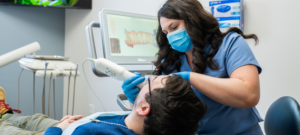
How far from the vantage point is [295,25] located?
5.10 ft

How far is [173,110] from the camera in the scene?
0.81m

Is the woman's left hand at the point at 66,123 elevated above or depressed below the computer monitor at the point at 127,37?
below

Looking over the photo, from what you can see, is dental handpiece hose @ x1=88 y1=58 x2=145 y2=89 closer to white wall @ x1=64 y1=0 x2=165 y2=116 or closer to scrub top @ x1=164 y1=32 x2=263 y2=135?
scrub top @ x1=164 y1=32 x2=263 y2=135

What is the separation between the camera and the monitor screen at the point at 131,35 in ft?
5.05

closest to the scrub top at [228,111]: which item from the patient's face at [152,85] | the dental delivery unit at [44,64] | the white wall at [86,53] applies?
the patient's face at [152,85]

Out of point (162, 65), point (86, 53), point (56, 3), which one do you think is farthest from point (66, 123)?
point (56, 3)

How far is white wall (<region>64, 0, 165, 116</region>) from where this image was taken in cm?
269

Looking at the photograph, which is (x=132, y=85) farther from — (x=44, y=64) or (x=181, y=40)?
(x=44, y=64)

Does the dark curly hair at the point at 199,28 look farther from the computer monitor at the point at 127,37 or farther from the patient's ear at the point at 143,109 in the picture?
the computer monitor at the point at 127,37

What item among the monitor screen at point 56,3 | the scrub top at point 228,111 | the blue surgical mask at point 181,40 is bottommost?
the scrub top at point 228,111

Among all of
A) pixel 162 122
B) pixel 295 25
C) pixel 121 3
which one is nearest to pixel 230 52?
pixel 162 122

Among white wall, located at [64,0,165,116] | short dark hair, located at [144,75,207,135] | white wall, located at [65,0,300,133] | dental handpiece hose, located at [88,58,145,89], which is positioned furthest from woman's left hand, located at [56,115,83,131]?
white wall, located at [64,0,165,116]

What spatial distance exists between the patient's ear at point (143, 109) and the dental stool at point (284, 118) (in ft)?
1.47

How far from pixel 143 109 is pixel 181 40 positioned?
400 mm
